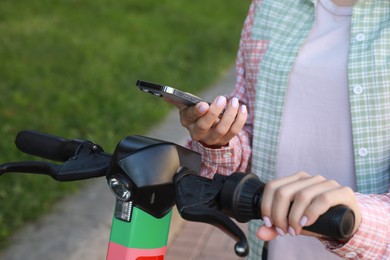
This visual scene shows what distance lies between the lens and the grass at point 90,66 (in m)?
4.74

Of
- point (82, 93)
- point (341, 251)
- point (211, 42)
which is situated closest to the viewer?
point (341, 251)

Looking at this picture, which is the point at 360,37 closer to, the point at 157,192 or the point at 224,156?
the point at 224,156

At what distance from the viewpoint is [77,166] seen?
4.59 ft

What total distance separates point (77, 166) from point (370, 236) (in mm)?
612

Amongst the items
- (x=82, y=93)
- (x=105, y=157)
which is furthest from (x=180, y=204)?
(x=82, y=93)

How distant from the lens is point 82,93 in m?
6.24

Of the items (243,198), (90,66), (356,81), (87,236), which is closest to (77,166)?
(243,198)

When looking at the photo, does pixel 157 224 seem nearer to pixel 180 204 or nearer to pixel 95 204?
pixel 180 204

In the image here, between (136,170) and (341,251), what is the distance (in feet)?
1.44

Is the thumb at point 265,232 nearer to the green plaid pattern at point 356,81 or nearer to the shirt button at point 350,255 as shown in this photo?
the shirt button at point 350,255

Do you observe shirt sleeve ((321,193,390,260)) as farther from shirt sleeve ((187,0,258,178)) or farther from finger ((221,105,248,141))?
shirt sleeve ((187,0,258,178))

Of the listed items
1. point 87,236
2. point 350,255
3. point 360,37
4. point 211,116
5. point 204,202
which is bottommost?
point 87,236

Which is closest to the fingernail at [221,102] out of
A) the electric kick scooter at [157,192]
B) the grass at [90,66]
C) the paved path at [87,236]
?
the electric kick scooter at [157,192]

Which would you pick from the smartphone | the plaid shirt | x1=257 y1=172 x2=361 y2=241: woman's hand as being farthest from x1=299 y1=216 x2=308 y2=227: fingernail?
the smartphone
